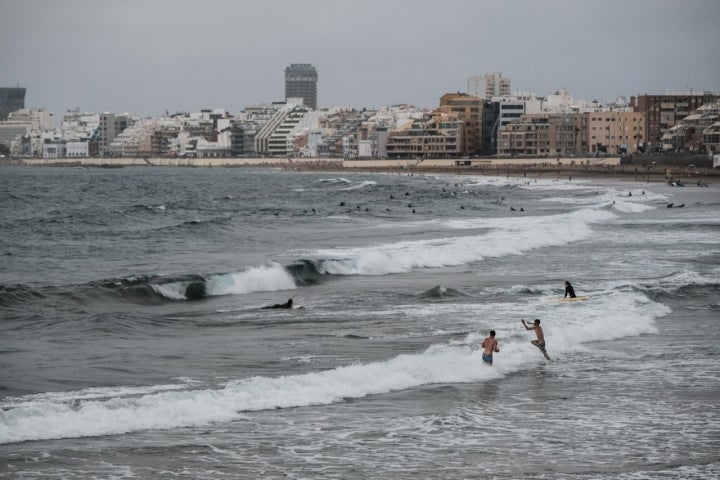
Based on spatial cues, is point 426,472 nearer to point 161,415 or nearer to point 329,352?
point 161,415

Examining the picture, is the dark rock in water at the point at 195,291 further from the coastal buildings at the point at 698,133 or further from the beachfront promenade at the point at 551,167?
the coastal buildings at the point at 698,133

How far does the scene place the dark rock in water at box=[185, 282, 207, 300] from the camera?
1107 inches

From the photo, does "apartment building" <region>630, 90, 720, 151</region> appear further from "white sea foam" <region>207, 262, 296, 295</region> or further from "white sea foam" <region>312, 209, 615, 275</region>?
"white sea foam" <region>207, 262, 296, 295</region>

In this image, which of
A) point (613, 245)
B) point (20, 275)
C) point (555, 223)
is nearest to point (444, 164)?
point (555, 223)

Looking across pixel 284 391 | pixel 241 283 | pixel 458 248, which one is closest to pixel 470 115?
pixel 458 248

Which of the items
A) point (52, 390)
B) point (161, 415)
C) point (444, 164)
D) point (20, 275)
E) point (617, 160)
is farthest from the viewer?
point (444, 164)

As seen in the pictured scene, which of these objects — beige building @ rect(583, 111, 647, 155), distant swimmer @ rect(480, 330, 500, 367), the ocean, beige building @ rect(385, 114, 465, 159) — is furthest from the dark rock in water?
beige building @ rect(385, 114, 465, 159)

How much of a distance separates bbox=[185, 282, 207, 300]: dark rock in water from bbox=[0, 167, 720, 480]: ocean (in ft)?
0.21

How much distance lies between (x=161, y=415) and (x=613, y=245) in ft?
94.7

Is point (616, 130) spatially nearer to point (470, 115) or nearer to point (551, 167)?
point (470, 115)

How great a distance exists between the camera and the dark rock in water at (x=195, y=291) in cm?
2811

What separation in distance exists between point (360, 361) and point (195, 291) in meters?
11.0

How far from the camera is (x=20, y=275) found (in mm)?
31812

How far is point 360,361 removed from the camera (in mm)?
18469
